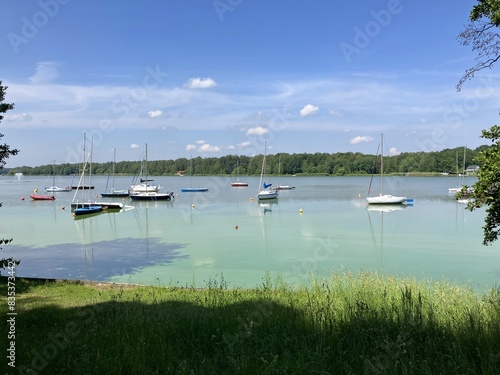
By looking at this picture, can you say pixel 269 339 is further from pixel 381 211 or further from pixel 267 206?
pixel 267 206

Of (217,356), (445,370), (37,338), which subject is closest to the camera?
(445,370)

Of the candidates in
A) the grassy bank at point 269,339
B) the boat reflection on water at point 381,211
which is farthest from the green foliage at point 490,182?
the boat reflection on water at point 381,211

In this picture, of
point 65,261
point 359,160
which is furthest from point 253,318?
point 359,160

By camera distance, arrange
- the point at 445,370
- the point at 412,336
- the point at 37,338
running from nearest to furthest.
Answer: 1. the point at 445,370
2. the point at 412,336
3. the point at 37,338

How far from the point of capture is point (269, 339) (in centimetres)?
449

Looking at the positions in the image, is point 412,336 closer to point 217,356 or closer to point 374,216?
point 217,356

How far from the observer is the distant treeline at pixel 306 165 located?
89625 mm

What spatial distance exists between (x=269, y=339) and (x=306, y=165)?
434ft

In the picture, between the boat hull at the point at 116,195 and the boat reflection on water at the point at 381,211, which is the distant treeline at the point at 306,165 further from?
the boat reflection on water at the point at 381,211

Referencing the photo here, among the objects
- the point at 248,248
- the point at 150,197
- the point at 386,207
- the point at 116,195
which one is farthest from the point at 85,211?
the point at 386,207

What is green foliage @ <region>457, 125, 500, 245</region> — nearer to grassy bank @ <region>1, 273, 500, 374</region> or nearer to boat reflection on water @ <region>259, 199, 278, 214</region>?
grassy bank @ <region>1, 273, 500, 374</region>

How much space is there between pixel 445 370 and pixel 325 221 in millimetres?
28029

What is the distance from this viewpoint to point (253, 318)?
5484 millimetres

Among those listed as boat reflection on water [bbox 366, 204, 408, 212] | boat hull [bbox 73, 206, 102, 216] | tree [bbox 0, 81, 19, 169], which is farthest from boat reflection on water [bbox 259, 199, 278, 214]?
A: tree [bbox 0, 81, 19, 169]
